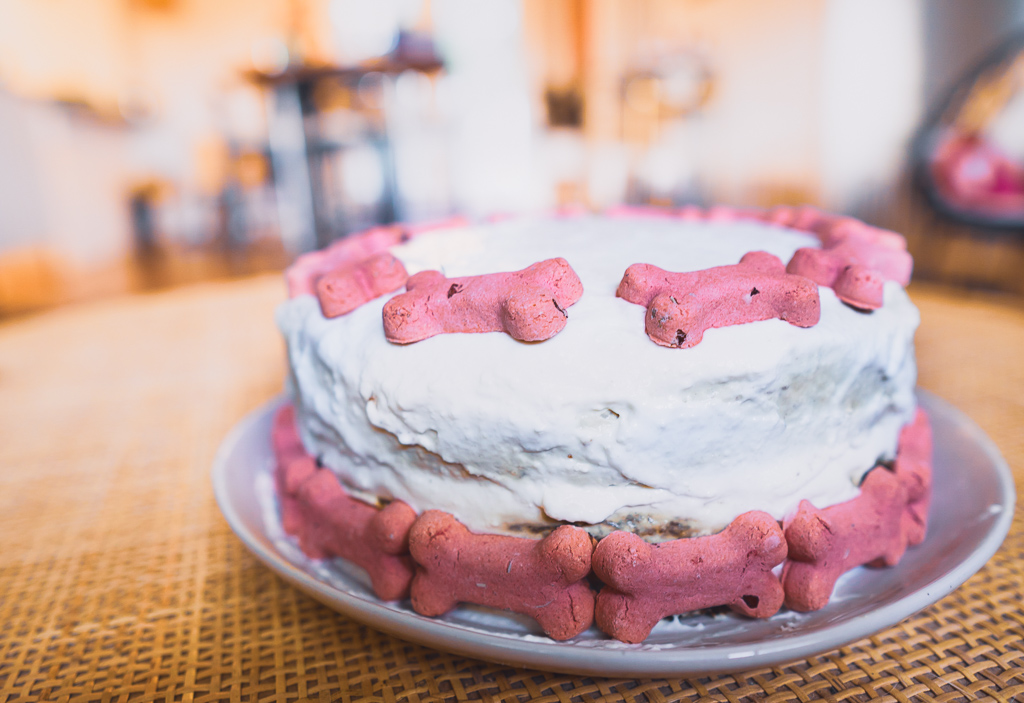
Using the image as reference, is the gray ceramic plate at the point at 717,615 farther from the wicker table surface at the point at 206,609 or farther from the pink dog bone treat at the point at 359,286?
the pink dog bone treat at the point at 359,286

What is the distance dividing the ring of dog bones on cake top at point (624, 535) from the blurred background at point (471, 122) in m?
2.35

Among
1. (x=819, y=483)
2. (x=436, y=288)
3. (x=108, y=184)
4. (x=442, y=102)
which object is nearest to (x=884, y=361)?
(x=819, y=483)

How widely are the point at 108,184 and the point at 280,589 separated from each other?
5684 mm

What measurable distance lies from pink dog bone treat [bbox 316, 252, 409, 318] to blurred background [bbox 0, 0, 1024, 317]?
234cm

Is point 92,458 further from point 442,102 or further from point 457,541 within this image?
point 442,102

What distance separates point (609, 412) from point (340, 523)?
28 cm

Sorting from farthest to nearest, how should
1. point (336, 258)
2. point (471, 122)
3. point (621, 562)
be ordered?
point (471, 122), point (336, 258), point (621, 562)

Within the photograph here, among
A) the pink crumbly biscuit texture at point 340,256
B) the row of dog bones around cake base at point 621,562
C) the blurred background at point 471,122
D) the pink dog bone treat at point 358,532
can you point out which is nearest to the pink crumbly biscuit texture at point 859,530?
the row of dog bones around cake base at point 621,562

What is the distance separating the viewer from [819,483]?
595mm

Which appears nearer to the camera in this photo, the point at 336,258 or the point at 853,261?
the point at 853,261

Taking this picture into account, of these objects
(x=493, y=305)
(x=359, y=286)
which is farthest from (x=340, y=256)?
(x=493, y=305)

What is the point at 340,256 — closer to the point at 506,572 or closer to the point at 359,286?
the point at 359,286

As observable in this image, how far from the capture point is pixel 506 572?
0.52 m

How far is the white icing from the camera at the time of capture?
1.72 feet
